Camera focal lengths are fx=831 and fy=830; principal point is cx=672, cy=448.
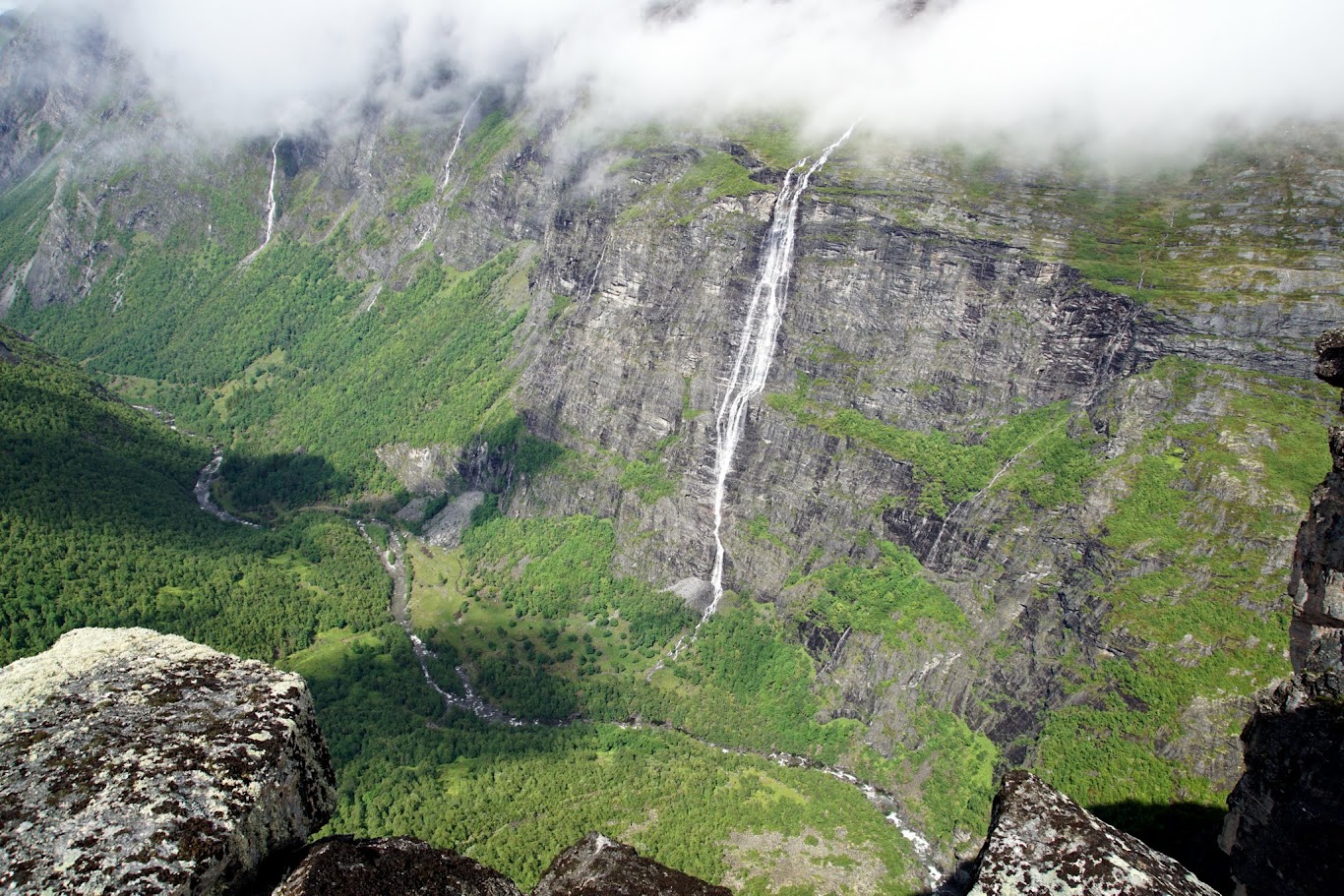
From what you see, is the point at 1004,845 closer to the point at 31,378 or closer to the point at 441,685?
the point at 441,685

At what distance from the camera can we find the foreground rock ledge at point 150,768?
22.6 feet

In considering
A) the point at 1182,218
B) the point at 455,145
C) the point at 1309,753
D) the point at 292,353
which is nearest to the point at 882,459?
the point at 1182,218

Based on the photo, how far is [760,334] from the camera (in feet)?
265

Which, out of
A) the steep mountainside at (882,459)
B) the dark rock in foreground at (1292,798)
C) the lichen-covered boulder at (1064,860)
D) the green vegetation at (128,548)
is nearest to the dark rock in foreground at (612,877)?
the lichen-covered boulder at (1064,860)

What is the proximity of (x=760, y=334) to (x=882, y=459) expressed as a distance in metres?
17.9

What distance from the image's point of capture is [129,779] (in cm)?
750

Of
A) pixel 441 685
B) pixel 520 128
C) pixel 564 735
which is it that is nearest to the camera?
pixel 564 735

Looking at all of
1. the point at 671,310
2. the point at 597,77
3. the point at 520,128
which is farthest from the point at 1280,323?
the point at 520,128

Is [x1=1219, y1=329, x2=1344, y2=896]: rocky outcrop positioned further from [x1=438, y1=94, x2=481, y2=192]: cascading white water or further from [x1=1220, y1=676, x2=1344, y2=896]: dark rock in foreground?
[x1=438, y1=94, x2=481, y2=192]: cascading white water

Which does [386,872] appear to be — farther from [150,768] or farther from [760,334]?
[760,334]

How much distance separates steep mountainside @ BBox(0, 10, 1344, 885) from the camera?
54938 mm

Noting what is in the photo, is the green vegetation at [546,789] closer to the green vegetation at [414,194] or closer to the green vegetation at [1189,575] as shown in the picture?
the green vegetation at [1189,575]

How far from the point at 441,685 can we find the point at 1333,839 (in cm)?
6666

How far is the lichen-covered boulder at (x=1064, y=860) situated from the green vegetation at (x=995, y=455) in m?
58.4
